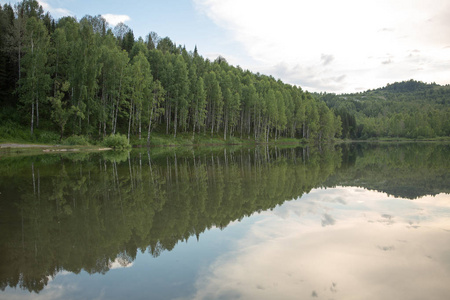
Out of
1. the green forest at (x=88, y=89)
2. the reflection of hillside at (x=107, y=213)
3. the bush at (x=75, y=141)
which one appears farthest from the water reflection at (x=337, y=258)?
the green forest at (x=88, y=89)

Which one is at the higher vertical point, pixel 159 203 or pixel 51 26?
pixel 51 26

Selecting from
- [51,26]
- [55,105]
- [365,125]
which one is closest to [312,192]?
[55,105]

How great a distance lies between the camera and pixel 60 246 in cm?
660

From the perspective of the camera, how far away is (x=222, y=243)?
6.92 metres

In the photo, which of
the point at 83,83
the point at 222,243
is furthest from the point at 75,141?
the point at 222,243

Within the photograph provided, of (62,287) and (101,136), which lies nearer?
(62,287)

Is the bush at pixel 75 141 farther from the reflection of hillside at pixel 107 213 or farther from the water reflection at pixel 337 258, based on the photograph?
the water reflection at pixel 337 258

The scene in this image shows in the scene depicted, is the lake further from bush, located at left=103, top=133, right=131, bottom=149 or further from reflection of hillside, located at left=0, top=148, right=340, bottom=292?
bush, located at left=103, top=133, right=131, bottom=149

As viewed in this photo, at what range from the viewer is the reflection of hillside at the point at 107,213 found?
6.02 m

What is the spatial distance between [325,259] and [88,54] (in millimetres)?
50514

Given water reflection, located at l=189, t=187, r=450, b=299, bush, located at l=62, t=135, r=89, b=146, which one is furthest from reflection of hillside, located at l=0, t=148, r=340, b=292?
bush, located at l=62, t=135, r=89, b=146

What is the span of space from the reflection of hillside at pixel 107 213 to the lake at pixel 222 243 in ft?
0.12

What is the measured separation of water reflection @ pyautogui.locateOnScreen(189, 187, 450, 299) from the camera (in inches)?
189

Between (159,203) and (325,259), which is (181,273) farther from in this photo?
(159,203)
